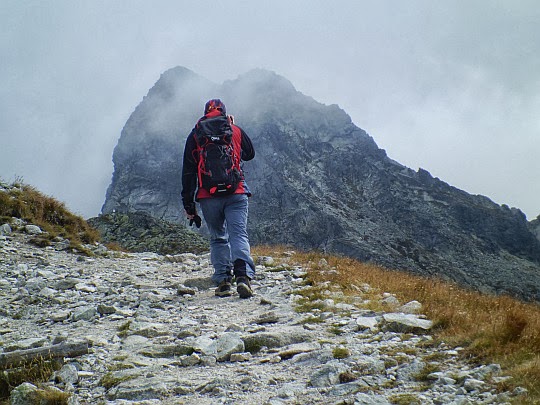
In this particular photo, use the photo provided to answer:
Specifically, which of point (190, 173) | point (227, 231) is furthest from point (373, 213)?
point (190, 173)

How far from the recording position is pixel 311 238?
148m

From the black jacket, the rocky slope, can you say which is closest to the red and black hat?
the black jacket

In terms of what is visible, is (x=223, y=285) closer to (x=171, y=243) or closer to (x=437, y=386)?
(x=437, y=386)

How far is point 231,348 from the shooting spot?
4422 millimetres

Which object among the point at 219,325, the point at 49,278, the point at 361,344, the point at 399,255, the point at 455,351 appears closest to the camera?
the point at 455,351

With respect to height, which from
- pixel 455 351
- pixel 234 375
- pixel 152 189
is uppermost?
pixel 152 189

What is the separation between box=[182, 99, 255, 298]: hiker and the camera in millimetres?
7754

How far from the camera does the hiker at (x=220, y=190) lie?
7.75 m

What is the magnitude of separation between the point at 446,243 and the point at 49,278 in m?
159

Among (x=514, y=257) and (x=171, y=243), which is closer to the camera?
(x=171, y=243)

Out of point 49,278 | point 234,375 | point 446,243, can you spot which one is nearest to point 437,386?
point 234,375

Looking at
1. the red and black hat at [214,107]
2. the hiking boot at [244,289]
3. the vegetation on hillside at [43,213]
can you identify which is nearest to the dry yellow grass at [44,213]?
the vegetation on hillside at [43,213]

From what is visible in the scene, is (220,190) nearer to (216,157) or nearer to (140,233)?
(216,157)

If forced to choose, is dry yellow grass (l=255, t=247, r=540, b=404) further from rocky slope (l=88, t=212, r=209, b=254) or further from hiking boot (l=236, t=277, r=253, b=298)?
rocky slope (l=88, t=212, r=209, b=254)
